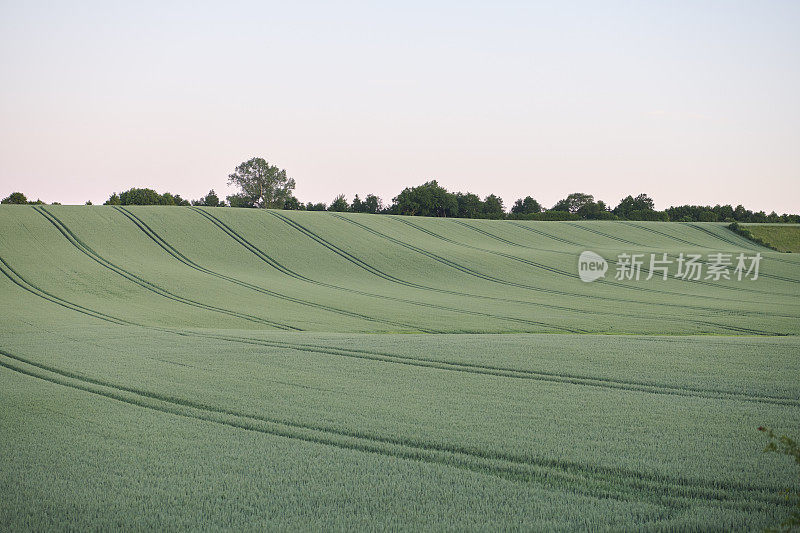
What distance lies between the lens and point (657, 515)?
5082 millimetres

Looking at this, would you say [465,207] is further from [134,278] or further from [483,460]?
[483,460]

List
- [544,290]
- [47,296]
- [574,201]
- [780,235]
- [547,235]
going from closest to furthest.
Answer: [47,296], [544,290], [547,235], [780,235], [574,201]

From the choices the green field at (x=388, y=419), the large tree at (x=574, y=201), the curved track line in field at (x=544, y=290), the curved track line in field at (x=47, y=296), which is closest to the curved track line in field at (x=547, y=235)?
the curved track line in field at (x=544, y=290)

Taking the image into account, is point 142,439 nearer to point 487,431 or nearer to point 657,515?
point 487,431

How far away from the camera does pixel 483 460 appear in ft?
21.2

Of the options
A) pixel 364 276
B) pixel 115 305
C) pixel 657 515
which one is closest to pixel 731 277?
pixel 364 276

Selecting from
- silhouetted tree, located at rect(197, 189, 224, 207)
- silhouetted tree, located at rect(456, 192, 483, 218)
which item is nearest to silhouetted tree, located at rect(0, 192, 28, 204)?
silhouetted tree, located at rect(197, 189, 224, 207)

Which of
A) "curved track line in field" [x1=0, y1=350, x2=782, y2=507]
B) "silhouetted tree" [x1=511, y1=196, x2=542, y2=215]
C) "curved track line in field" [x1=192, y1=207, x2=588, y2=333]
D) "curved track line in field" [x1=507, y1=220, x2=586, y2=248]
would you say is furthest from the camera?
"silhouetted tree" [x1=511, y1=196, x2=542, y2=215]

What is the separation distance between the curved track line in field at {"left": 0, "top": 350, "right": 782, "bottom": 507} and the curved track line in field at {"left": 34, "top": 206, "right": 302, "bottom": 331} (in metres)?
13.0

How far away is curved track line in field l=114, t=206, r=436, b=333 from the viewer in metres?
23.4

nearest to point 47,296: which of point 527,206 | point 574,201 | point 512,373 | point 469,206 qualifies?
point 512,373

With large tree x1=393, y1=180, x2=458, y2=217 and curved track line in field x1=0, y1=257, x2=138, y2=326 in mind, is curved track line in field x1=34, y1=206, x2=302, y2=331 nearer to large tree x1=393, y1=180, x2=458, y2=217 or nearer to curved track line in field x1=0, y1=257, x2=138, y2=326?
curved track line in field x1=0, y1=257, x2=138, y2=326

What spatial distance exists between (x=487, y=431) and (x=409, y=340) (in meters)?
7.93

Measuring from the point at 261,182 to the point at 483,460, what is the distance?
95.2 meters
